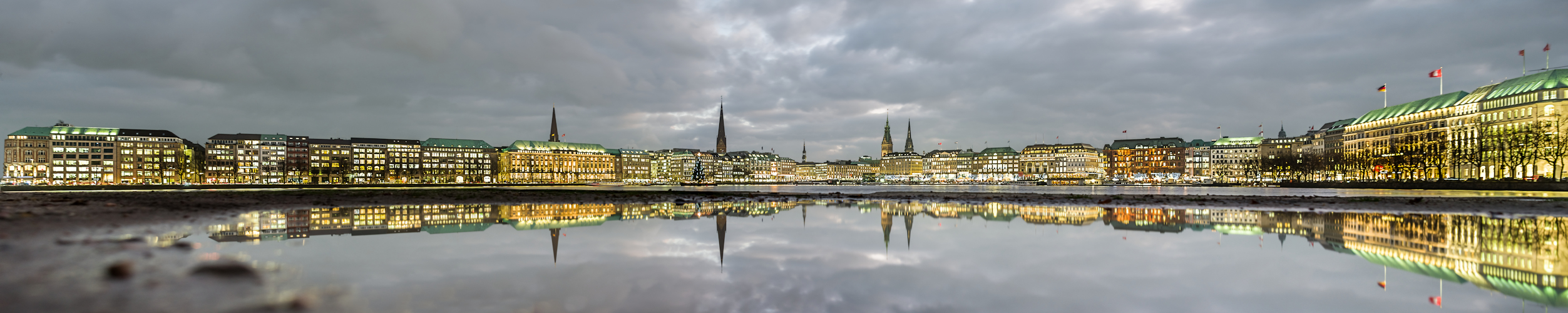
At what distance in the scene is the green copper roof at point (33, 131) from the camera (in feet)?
518

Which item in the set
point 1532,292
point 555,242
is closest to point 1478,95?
point 1532,292

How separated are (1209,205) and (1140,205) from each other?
13.8 ft

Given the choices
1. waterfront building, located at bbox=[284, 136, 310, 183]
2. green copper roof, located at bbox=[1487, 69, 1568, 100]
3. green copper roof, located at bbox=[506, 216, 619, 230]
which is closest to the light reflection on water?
green copper roof, located at bbox=[506, 216, 619, 230]

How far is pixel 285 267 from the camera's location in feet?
36.6

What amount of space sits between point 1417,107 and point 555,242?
171 metres

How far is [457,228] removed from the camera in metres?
20.1

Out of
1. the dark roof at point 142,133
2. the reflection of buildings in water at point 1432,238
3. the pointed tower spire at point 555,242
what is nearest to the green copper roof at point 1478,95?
the reflection of buildings in water at point 1432,238

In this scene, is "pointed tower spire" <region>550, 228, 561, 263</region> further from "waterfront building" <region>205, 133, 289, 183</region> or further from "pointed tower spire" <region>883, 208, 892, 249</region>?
"waterfront building" <region>205, 133, 289, 183</region>

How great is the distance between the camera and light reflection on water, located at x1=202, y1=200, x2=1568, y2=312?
8.59 m

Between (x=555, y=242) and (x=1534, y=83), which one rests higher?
(x=1534, y=83)

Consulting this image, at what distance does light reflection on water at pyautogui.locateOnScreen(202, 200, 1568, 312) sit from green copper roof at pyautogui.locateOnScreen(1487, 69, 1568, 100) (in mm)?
101961

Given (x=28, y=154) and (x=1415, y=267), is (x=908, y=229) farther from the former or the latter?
(x=28, y=154)

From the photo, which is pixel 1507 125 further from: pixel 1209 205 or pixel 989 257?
pixel 989 257

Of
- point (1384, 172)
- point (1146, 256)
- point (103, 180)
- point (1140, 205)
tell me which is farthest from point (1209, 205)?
point (103, 180)
